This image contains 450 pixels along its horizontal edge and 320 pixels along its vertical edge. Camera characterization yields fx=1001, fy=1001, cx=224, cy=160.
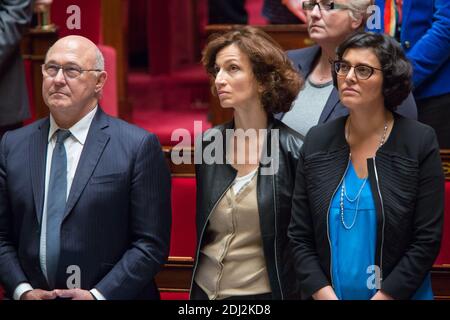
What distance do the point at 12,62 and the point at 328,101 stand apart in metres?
0.88

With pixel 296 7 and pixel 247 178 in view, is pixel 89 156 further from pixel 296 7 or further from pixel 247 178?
pixel 296 7

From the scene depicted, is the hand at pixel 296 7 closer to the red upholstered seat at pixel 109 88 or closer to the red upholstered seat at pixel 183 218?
the red upholstered seat at pixel 109 88

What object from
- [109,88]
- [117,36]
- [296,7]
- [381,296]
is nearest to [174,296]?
[381,296]

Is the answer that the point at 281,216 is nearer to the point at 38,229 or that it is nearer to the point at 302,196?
the point at 302,196

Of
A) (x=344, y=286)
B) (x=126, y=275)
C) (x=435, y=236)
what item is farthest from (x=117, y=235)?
(x=435, y=236)

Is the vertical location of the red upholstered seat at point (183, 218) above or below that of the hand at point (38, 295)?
above

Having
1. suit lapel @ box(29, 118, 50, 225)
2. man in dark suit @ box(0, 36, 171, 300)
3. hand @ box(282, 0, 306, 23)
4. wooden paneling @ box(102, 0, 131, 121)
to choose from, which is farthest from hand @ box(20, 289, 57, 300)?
wooden paneling @ box(102, 0, 131, 121)

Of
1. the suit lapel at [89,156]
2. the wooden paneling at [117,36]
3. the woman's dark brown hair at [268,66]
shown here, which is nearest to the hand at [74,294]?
the suit lapel at [89,156]

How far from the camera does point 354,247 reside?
6.05 ft

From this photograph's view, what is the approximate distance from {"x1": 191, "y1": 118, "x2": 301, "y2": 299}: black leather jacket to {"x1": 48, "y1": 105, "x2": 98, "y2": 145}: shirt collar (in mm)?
243

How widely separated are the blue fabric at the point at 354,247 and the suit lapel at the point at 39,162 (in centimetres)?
57

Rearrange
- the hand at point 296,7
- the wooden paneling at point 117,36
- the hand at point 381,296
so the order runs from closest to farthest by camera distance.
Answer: the hand at point 381,296 < the hand at point 296,7 < the wooden paneling at point 117,36

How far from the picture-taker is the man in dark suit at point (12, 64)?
2.52 m

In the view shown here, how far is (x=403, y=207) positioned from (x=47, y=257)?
0.69 m
